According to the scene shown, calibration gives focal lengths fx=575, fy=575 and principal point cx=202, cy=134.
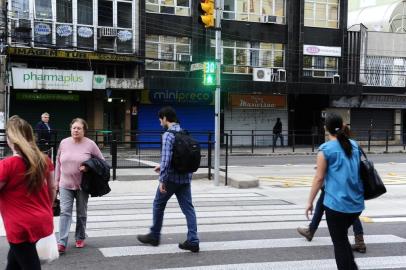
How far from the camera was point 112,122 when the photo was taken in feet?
110

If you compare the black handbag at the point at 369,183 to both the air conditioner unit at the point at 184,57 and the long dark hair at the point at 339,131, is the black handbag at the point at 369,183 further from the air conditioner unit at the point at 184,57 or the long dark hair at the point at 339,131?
the air conditioner unit at the point at 184,57

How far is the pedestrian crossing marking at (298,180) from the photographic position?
15.2 meters

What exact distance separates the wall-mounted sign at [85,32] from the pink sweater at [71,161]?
80.0 feet

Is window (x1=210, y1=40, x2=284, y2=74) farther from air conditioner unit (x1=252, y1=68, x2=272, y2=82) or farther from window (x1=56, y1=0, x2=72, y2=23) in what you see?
window (x1=56, y1=0, x2=72, y2=23)

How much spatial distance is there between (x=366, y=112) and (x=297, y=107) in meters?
5.06

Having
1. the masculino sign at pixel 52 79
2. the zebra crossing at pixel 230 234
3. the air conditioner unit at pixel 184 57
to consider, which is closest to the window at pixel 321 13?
the air conditioner unit at pixel 184 57

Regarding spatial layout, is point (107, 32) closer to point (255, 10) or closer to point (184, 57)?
point (184, 57)

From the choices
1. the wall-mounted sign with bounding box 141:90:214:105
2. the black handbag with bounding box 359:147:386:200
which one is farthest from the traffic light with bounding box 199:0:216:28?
the wall-mounted sign with bounding box 141:90:214:105

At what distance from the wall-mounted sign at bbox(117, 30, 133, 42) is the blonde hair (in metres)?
27.5

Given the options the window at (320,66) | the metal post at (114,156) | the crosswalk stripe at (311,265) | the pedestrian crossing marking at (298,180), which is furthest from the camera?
the window at (320,66)

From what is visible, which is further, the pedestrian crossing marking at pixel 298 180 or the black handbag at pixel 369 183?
the pedestrian crossing marking at pixel 298 180

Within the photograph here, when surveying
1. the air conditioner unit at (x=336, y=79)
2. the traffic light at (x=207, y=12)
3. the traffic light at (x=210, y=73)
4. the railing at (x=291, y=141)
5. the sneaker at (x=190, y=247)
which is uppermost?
the traffic light at (x=207, y=12)

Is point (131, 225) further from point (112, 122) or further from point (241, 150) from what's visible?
point (112, 122)

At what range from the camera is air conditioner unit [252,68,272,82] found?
35.5 m
